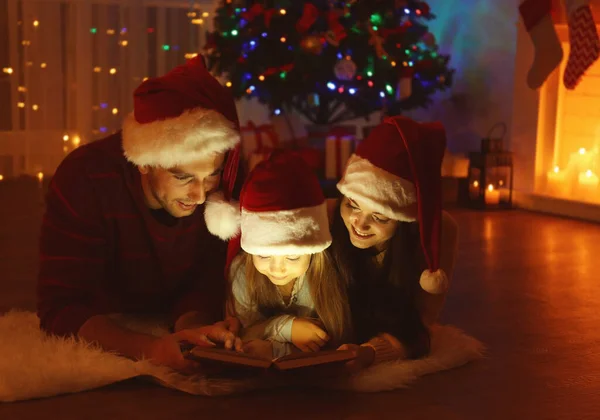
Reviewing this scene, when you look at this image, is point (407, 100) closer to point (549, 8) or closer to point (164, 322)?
point (549, 8)

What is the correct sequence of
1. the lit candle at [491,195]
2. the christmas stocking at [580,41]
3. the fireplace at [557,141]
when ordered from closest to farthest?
1. the christmas stocking at [580,41]
2. the fireplace at [557,141]
3. the lit candle at [491,195]

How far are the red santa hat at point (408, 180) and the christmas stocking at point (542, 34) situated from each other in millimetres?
2419

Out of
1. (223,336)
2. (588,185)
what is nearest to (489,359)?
(223,336)

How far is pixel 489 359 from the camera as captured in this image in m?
2.19

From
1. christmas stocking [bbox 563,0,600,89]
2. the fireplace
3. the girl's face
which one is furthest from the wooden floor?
christmas stocking [bbox 563,0,600,89]

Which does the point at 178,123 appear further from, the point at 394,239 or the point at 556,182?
the point at 556,182

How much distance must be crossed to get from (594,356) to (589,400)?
332 millimetres

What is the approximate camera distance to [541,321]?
100 inches

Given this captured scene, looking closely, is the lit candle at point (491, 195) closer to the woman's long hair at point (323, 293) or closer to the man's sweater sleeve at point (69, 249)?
the woman's long hair at point (323, 293)

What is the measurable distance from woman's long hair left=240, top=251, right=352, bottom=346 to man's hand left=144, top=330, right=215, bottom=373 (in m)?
0.20

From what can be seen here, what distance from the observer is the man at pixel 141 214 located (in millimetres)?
1942

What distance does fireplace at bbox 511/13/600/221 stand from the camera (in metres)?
4.29

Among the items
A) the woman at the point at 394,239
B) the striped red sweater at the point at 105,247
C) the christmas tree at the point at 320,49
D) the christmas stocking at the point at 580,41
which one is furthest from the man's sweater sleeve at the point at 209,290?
the christmas stocking at the point at 580,41

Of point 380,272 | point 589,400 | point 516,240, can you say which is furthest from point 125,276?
point 516,240
